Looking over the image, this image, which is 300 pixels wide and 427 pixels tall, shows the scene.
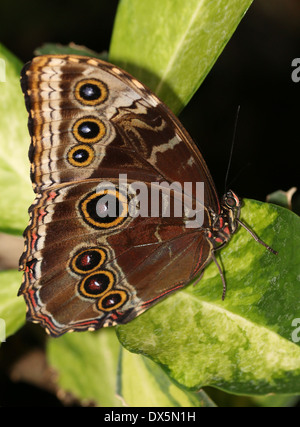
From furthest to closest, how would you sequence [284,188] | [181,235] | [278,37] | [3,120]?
[278,37] → [284,188] → [3,120] → [181,235]

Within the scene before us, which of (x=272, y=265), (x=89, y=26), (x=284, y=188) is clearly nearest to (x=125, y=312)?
(x=272, y=265)

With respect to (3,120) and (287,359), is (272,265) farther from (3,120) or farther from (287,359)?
(3,120)

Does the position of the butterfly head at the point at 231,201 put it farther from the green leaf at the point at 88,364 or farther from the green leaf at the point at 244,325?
the green leaf at the point at 88,364

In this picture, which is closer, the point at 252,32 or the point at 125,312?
the point at 125,312

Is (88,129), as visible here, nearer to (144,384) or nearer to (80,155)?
(80,155)

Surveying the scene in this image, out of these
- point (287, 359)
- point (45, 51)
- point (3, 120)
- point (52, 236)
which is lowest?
point (287, 359)

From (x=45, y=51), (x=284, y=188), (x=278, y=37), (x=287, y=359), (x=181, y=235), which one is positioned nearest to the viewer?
(x=287, y=359)

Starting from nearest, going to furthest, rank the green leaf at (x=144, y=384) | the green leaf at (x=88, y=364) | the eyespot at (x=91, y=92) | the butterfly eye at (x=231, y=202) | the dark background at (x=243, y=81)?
the eyespot at (x=91, y=92) < the butterfly eye at (x=231, y=202) < the green leaf at (x=144, y=384) < the green leaf at (x=88, y=364) < the dark background at (x=243, y=81)

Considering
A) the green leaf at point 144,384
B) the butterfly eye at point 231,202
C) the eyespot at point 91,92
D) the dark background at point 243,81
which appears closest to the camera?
the eyespot at point 91,92

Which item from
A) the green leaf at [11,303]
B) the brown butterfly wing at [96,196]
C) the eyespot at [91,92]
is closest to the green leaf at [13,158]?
the green leaf at [11,303]
